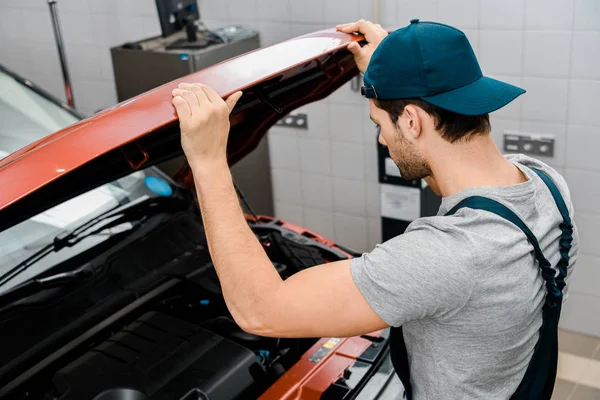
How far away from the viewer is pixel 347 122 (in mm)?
4066

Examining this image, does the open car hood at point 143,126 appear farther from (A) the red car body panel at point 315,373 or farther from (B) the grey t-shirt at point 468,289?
(A) the red car body panel at point 315,373

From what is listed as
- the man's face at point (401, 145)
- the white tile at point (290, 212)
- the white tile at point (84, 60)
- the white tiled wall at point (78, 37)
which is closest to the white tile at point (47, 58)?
the white tiled wall at point (78, 37)

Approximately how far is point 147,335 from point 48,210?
0.52 m

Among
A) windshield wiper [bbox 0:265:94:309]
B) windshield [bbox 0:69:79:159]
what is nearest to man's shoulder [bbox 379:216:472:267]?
windshield wiper [bbox 0:265:94:309]

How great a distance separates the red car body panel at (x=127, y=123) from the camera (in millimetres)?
1422

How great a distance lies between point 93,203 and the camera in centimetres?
241

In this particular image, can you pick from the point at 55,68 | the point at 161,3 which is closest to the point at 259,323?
the point at 161,3

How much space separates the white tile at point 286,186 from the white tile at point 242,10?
0.90 metres

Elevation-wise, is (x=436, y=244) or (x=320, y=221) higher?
(x=436, y=244)

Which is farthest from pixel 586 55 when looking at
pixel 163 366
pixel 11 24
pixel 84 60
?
pixel 11 24

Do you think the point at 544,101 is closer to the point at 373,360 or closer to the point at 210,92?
the point at 373,360

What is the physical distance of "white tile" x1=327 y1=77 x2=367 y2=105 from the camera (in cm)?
397

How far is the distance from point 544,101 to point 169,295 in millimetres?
2030

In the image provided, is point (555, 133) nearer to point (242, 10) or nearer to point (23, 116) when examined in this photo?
point (242, 10)
